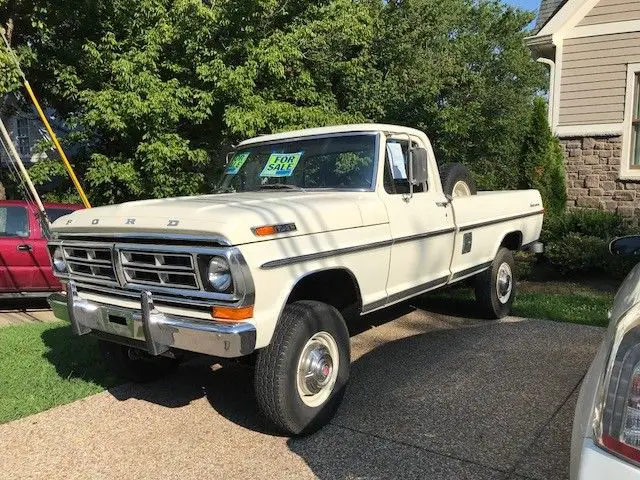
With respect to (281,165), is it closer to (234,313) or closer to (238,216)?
(238,216)

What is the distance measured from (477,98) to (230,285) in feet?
65.2

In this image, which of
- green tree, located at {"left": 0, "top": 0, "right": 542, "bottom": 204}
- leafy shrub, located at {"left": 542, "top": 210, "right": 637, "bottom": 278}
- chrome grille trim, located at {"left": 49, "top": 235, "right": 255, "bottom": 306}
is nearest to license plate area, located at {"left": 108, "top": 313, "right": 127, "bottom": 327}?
chrome grille trim, located at {"left": 49, "top": 235, "right": 255, "bottom": 306}

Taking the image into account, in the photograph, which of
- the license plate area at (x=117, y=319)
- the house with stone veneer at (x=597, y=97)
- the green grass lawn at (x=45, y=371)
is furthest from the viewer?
the house with stone veneer at (x=597, y=97)

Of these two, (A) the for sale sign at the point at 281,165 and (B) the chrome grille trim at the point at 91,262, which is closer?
(B) the chrome grille trim at the point at 91,262

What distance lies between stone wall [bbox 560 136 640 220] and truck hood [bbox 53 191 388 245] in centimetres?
787

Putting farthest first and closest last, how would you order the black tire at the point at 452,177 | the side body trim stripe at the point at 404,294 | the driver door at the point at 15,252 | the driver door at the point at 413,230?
the driver door at the point at 15,252, the black tire at the point at 452,177, the driver door at the point at 413,230, the side body trim stripe at the point at 404,294

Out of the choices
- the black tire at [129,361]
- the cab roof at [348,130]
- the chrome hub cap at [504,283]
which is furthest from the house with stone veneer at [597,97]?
the black tire at [129,361]

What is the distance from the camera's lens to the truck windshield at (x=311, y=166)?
467cm

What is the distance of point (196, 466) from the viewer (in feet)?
11.4

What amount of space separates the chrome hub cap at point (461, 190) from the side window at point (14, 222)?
5.79 m

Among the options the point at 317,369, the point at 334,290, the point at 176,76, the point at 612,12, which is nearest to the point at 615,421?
the point at 317,369

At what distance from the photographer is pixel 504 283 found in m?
6.82

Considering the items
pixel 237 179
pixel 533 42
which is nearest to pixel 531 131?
pixel 533 42

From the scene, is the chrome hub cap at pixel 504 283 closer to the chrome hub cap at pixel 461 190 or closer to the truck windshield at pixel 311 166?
the chrome hub cap at pixel 461 190
